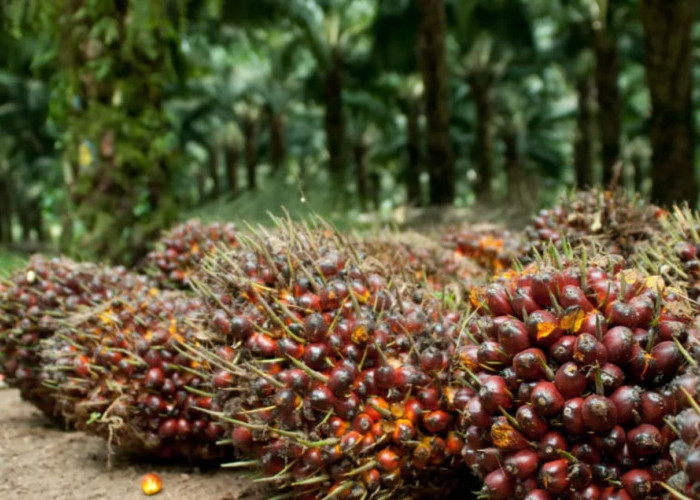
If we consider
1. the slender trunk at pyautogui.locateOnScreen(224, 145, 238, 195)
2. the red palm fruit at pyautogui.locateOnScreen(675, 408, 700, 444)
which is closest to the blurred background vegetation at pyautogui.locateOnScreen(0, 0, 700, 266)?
the slender trunk at pyautogui.locateOnScreen(224, 145, 238, 195)

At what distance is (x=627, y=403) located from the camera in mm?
1418

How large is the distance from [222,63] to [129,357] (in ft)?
93.8

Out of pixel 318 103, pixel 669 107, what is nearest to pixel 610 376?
pixel 669 107

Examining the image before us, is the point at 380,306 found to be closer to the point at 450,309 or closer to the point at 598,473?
the point at 450,309

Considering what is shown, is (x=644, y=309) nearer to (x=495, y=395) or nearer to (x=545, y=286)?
(x=545, y=286)

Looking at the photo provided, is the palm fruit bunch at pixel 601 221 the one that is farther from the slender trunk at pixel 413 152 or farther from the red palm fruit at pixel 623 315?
the slender trunk at pixel 413 152

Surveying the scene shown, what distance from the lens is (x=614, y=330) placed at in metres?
1.47

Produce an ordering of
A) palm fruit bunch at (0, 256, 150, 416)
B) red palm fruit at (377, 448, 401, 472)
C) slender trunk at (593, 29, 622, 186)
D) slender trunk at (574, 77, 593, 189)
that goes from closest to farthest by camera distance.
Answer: red palm fruit at (377, 448, 401, 472) → palm fruit bunch at (0, 256, 150, 416) → slender trunk at (593, 29, 622, 186) → slender trunk at (574, 77, 593, 189)

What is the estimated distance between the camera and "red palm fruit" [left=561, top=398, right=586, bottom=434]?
144 cm

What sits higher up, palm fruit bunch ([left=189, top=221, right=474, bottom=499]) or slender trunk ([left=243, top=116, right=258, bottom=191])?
slender trunk ([left=243, top=116, right=258, bottom=191])

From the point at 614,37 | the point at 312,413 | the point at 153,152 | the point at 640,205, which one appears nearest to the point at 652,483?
the point at 312,413

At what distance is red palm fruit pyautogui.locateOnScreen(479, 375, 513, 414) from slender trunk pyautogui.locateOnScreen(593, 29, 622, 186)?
12.1 m

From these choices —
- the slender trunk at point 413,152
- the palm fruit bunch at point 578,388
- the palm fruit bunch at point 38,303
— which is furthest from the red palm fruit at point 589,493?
the slender trunk at point 413,152

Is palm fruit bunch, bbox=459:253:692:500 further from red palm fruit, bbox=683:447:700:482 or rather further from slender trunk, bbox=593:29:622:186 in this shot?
slender trunk, bbox=593:29:622:186
